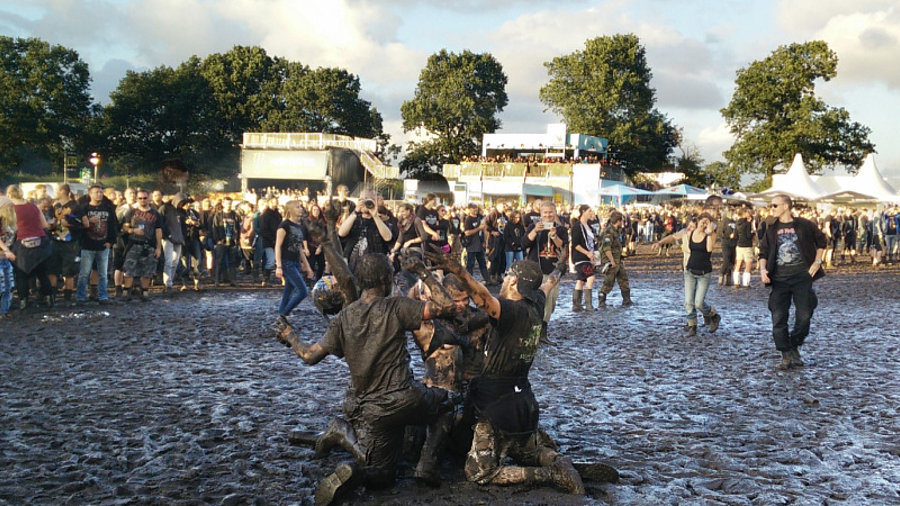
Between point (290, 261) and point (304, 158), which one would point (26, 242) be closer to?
point (290, 261)

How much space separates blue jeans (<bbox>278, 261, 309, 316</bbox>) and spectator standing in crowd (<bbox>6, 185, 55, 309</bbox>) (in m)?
4.50

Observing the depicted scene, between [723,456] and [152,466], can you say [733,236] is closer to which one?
[723,456]

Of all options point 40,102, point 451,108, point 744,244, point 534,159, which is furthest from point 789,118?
point 40,102

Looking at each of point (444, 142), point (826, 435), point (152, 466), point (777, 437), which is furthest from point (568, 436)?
point (444, 142)

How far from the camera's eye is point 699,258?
37.4ft

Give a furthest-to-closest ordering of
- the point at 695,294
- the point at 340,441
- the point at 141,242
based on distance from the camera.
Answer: the point at 141,242, the point at 695,294, the point at 340,441

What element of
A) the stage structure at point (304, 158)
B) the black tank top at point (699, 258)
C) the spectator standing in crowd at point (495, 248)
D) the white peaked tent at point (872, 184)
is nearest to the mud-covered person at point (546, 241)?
the black tank top at point (699, 258)

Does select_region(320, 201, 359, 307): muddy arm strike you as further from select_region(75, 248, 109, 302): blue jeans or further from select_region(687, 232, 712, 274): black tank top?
select_region(75, 248, 109, 302): blue jeans

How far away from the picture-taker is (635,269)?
1012 inches

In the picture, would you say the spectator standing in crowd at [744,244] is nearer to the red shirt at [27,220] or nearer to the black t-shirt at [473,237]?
the black t-shirt at [473,237]

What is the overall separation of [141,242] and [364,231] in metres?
5.67

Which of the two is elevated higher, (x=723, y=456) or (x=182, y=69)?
(x=182, y=69)

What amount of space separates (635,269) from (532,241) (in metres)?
14.6

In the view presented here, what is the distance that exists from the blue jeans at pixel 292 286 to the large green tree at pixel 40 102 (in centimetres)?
6227
